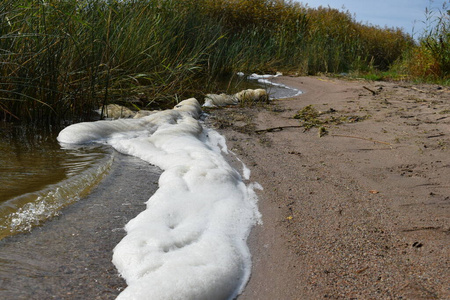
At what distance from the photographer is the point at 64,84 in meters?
3.67

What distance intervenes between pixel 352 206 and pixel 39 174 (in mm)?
1792

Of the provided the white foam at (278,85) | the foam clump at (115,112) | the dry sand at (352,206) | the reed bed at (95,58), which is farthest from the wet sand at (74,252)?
the white foam at (278,85)

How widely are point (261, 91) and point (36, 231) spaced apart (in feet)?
14.6

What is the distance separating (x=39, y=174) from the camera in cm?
252

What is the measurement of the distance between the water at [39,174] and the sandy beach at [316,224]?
103 mm

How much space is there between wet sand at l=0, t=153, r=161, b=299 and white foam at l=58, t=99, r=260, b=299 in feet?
0.24

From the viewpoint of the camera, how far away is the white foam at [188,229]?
1.41 metres

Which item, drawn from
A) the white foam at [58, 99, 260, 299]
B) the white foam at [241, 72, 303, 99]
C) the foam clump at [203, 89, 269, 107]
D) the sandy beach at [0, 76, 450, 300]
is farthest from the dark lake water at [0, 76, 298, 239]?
the white foam at [241, 72, 303, 99]

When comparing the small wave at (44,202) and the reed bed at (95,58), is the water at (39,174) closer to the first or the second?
the small wave at (44,202)

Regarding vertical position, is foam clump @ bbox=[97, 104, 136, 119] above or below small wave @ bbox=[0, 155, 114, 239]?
above

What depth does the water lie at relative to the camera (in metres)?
1.95

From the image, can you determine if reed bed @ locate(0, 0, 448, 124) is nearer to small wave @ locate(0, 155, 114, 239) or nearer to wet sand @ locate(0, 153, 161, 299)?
small wave @ locate(0, 155, 114, 239)

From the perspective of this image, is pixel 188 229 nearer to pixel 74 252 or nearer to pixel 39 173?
pixel 74 252

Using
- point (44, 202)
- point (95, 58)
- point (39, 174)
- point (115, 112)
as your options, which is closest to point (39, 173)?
point (39, 174)
